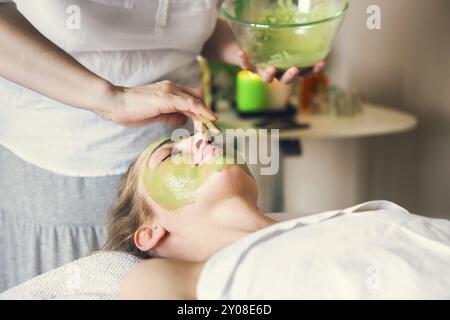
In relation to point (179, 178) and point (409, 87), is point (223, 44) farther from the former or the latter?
point (409, 87)

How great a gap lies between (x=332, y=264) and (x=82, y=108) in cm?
33

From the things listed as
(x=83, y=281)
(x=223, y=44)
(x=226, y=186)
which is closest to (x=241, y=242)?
(x=226, y=186)

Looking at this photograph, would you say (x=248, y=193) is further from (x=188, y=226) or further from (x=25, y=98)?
(x=25, y=98)

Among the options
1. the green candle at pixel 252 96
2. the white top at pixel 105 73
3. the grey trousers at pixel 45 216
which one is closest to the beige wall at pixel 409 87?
the green candle at pixel 252 96

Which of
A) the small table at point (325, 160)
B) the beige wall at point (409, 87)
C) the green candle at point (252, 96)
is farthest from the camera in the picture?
the green candle at point (252, 96)

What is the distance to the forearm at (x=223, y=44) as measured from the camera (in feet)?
3.39

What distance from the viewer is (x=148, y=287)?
72cm

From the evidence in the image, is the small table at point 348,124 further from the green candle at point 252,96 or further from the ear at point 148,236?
the ear at point 148,236

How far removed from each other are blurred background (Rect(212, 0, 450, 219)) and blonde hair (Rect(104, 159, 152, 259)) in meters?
0.75

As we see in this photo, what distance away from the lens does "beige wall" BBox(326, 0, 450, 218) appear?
5.26 ft

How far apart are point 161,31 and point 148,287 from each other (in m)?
0.32

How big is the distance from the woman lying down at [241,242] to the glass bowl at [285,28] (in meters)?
0.16

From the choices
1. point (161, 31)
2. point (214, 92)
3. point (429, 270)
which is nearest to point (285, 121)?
point (214, 92)

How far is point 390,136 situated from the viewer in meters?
1.90
